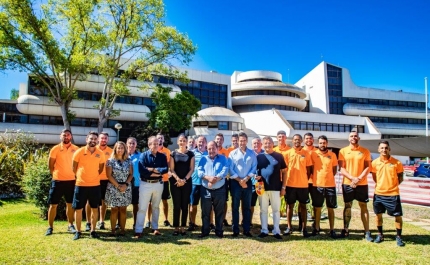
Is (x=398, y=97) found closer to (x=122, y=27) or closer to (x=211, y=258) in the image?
(x=122, y=27)

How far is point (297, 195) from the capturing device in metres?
6.45

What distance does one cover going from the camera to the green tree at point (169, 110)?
2772cm

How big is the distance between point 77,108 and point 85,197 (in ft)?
87.6

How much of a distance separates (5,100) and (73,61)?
11387mm

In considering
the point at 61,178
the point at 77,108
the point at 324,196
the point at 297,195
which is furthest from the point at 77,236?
the point at 77,108

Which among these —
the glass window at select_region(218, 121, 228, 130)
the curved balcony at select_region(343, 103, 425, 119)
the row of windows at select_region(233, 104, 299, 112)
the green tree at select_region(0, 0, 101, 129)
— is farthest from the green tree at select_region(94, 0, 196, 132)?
the curved balcony at select_region(343, 103, 425, 119)

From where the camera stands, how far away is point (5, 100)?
91.1ft

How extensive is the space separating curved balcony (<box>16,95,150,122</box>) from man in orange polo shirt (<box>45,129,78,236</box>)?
2291 cm

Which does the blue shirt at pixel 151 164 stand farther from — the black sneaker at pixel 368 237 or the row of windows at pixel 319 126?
the row of windows at pixel 319 126

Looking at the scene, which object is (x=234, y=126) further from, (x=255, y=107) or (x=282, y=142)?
(x=282, y=142)

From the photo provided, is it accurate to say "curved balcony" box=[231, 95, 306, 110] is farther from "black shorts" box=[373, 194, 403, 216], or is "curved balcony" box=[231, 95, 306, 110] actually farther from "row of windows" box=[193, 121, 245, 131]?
"black shorts" box=[373, 194, 403, 216]

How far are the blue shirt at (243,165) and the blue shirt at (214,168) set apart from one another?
0.21 meters

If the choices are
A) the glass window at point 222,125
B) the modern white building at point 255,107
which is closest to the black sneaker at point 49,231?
the modern white building at point 255,107

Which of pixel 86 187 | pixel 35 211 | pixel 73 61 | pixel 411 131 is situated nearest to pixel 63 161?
pixel 86 187
